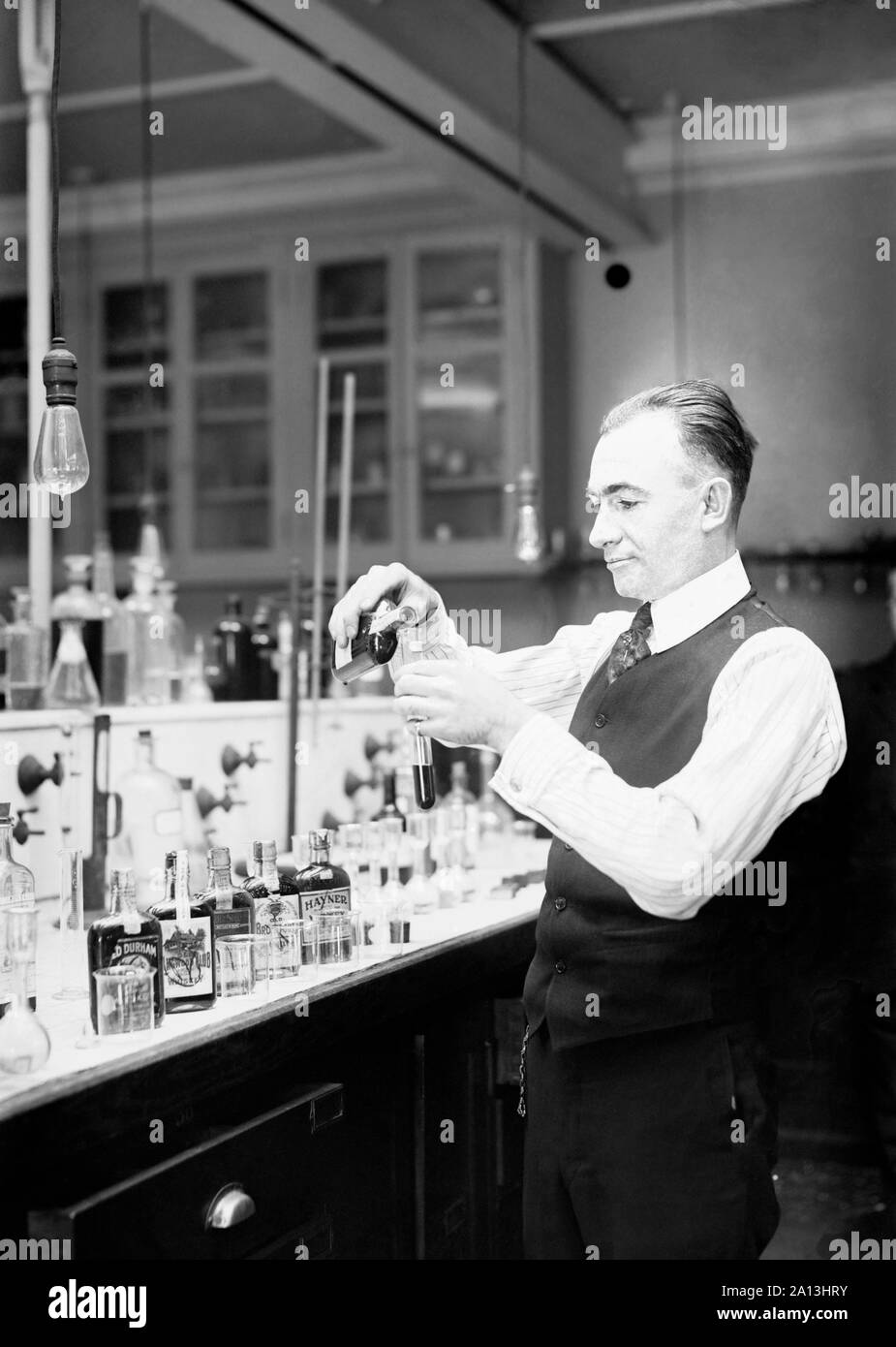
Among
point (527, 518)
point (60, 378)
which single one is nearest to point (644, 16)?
point (527, 518)

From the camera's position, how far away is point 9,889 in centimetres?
176

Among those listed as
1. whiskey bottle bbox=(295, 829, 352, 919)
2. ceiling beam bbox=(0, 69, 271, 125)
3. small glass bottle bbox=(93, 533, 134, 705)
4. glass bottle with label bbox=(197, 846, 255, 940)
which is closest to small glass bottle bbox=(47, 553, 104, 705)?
small glass bottle bbox=(93, 533, 134, 705)

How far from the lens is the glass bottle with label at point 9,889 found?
1.72m

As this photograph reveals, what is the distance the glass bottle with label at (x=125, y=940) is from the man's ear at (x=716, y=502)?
0.80 m

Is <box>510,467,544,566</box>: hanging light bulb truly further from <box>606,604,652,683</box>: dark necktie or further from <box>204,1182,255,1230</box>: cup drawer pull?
<box>204,1182,255,1230</box>: cup drawer pull

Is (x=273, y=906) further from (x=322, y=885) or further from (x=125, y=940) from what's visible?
(x=125, y=940)

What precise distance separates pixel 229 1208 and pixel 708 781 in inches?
28.9

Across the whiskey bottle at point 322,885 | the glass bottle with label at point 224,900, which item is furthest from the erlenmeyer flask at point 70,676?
the glass bottle with label at point 224,900

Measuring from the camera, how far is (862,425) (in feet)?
14.3

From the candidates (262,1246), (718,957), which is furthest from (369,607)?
(262,1246)

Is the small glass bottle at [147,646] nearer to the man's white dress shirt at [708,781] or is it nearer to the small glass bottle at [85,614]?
the small glass bottle at [85,614]

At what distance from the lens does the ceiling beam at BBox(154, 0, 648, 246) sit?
125 inches

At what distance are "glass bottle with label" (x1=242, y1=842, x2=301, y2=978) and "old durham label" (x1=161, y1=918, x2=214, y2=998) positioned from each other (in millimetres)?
174

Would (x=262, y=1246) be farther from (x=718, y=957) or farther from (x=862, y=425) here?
(x=862, y=425)
